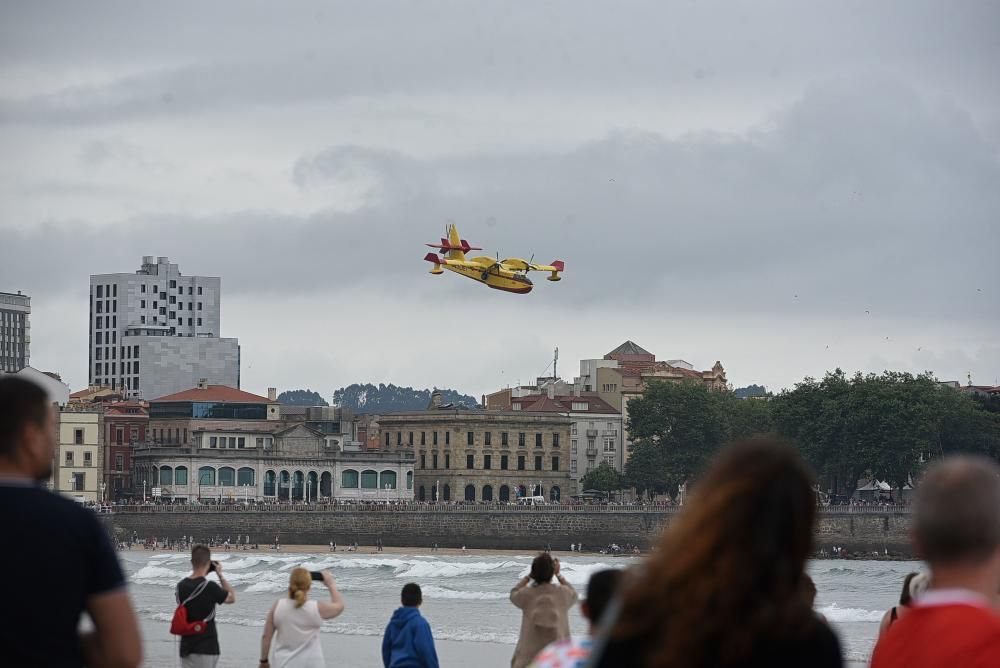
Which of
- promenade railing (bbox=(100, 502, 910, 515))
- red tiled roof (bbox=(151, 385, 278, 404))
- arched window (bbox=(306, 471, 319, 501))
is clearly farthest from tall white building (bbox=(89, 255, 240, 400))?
promenade railing (bbox=(100, 502, 910, 515))

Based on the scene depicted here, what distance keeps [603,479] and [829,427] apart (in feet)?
57.8

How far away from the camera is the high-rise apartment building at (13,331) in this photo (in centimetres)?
17250

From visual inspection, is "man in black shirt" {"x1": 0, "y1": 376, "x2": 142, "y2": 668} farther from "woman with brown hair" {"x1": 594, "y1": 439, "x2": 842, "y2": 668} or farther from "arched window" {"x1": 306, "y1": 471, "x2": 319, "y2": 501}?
"arched window" {"x1": 306, "y1": 471, "x2": 319, "y2": 501}

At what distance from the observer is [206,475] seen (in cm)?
11125

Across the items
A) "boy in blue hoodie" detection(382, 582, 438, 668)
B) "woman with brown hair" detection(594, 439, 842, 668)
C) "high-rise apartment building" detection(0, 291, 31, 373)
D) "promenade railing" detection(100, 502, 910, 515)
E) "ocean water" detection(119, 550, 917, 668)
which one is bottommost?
"ocean water" detection(119, 550, 917, 668)

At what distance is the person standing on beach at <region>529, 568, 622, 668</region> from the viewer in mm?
4906

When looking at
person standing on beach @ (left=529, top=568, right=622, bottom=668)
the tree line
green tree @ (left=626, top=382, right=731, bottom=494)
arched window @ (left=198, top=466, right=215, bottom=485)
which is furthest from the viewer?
green tree @ (left=626, top=382, right=731, bottom=494)

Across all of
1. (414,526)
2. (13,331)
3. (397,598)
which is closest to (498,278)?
(414,526)

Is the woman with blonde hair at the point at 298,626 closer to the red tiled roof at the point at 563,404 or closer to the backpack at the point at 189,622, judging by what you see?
the backpack at the point at 189,622

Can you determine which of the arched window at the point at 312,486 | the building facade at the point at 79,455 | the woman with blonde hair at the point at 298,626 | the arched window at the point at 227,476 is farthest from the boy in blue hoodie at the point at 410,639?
the arched window at the point at 312,486

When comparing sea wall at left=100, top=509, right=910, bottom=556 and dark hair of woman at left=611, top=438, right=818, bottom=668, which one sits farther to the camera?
sea wall at left=100, top=509, right=910, bottom=556

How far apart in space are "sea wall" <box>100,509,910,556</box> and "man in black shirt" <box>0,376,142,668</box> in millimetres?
94609

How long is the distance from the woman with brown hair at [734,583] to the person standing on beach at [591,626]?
2.39ft

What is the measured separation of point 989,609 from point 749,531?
0.81m
